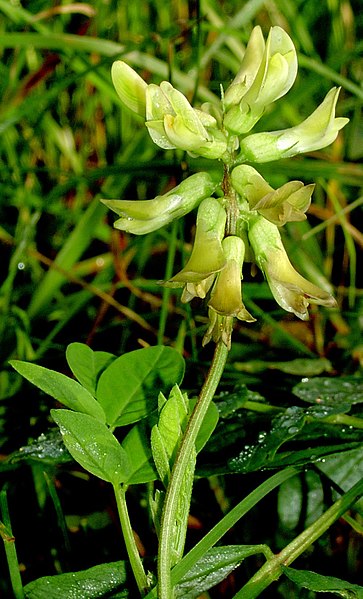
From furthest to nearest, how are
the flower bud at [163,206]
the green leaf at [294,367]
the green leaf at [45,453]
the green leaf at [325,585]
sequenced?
the green leaf at [294,367]
the green leaf at [45,453]
the flower bud at [163,206]
the green leaf at [325,585]

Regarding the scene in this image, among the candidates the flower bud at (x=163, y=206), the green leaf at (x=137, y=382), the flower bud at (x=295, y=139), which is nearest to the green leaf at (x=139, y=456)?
the green leaf at (x=137, y=382)

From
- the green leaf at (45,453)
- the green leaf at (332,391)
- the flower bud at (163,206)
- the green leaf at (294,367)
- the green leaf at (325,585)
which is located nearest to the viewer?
the green leaf at (325,585)

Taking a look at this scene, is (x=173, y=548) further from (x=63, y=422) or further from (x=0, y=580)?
(x=0, y=580)

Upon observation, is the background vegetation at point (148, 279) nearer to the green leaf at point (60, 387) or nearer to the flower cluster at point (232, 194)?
the green leaf at point (60, 387)

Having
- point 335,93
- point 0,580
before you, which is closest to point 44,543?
point 0,580

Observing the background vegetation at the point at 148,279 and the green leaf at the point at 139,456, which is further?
the background vegetation at the point at 148,279

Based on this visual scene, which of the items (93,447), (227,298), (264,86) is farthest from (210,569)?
(264,86)

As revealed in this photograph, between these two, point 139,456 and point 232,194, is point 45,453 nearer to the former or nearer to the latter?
point 139,456
